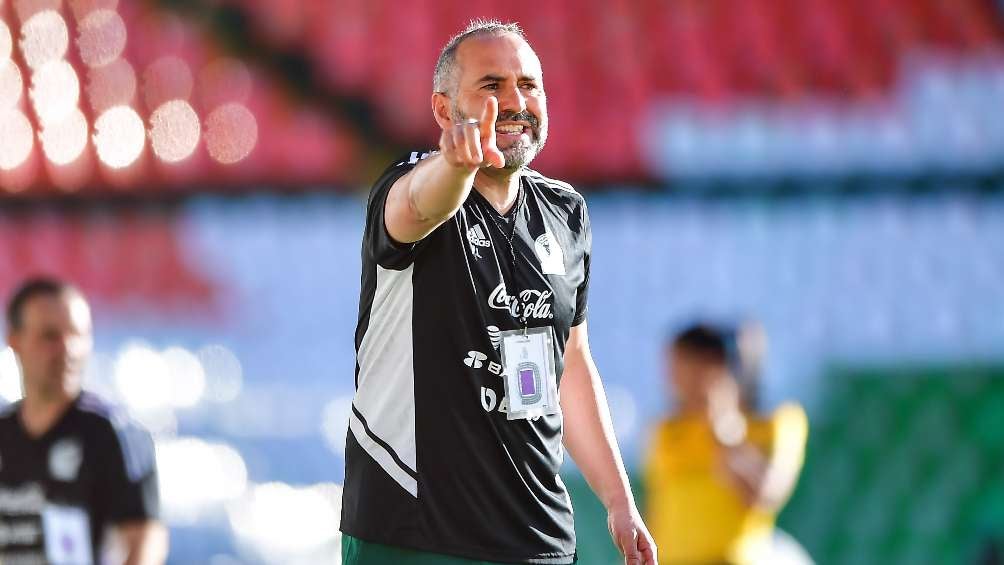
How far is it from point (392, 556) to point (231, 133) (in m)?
5.77

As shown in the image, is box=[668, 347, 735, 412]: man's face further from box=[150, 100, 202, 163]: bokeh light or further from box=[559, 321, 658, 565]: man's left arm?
box=[150, 100, 202, 163]: bokeh light

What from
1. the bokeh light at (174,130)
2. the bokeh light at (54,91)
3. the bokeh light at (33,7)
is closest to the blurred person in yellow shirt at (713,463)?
the bokeh light at (174,130)

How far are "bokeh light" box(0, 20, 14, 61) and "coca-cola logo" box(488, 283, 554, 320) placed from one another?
6759mm

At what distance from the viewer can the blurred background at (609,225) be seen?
6.46 m

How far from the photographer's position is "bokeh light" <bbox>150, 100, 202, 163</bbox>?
300 inches

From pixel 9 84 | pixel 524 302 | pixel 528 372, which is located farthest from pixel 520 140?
pixel 9 84

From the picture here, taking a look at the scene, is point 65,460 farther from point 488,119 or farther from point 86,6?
point 86,6

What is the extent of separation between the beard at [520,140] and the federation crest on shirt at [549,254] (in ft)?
0.56

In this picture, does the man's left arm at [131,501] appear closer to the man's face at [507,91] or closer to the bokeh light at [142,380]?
the man's face at [507,91]

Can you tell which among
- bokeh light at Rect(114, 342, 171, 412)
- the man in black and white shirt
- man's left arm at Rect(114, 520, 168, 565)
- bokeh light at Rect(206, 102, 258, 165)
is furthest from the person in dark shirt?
bokeh light at Rect(206, 102, 258, 165)

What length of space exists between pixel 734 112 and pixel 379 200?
559 cm

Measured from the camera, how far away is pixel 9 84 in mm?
8281

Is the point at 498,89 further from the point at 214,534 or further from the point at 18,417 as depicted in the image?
the point at 214,534

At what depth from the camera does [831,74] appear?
802 centimetres
